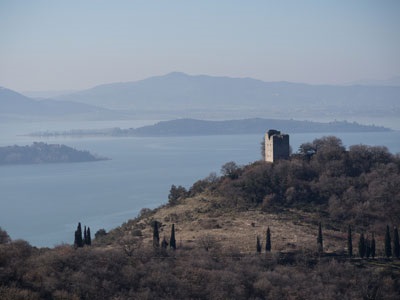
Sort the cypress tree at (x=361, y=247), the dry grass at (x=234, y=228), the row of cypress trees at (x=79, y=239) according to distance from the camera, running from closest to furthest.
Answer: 1. the cypress tree at (x=361, y=247)
2. the row of cypress trees at (x=79, y=239)
3. the dry grass at (x=234, y=228)

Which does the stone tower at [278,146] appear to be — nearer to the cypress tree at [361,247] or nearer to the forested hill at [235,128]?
the cypress tree at [361,247]

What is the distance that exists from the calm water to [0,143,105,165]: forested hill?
2.68 m

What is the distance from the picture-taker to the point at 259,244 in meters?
24.9

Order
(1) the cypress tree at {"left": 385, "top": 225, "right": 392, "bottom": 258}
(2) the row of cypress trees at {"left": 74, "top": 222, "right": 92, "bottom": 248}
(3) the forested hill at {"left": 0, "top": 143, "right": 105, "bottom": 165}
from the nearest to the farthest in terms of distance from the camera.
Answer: (1) the cypress tree at {"left": 385, "top": 225, "right": 392, "bottom": 258} < (2) the row of cypress trees at {"left": 74, "top": 222, "right": 92, "bottom": 248} < (3) the forested hill at {"left": 0, "top": 143, "right": 105, "bottom": 165}

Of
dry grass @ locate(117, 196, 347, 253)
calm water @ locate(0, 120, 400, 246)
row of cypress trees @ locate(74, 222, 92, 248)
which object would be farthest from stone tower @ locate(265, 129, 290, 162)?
calm water @ locate(0, 120, 400, 246)

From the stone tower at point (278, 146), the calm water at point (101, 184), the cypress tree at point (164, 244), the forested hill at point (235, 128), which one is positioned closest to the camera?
the cypress tree at point (164, 244)

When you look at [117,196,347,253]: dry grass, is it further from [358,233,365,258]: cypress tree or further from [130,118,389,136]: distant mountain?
[130,118,389,136]: distant mountain

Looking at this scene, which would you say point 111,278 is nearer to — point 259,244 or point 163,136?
point 259,244

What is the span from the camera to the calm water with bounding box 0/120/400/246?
5009 cm

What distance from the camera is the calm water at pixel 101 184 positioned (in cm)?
5009

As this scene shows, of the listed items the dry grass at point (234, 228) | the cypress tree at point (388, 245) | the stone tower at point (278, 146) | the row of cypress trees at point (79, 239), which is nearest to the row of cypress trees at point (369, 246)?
the cypress tree at point (388, 245)

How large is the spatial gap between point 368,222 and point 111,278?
13.4 metres

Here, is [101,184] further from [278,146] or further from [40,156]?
[278,146]

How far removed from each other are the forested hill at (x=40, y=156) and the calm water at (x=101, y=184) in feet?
8.78
